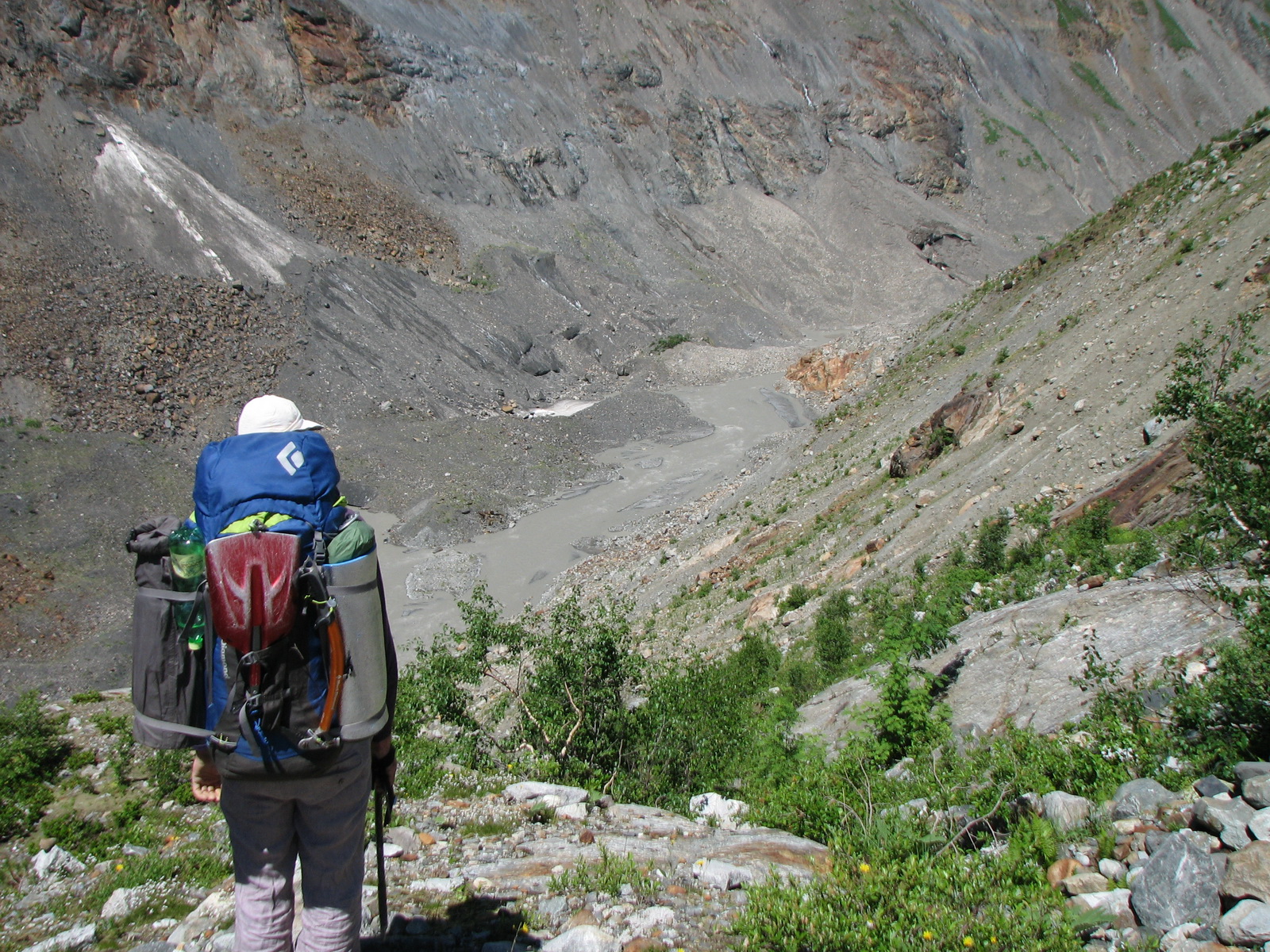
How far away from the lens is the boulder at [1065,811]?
4141 mm

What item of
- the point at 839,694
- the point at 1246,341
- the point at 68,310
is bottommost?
the point at 839,694

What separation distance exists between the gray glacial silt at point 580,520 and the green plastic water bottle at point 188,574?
12782 mm

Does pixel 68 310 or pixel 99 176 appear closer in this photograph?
pixel 68 310

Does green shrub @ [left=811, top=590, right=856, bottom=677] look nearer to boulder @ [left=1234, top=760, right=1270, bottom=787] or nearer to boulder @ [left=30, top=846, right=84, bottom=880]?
boulder @ [left=1234, top=760, right=1270, bottom=787]

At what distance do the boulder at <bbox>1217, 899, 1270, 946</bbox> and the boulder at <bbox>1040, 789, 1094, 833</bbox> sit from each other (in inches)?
44.8

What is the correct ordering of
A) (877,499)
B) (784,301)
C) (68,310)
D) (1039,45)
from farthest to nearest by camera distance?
1. (1039,45)
2. (784,301)
3. (68,310)
4. (877,499)

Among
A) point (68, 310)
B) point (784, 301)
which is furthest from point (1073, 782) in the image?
point (784, 301)

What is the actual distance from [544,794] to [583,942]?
2207 millimetres

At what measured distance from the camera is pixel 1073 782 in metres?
4.66

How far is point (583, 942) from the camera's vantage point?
3564 mm

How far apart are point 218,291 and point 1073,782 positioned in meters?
34.4

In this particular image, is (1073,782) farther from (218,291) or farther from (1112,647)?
(218,291)

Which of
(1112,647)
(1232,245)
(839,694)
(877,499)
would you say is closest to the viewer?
(1112,647)

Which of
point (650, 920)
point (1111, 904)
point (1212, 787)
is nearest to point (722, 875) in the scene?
point (650, 920)
